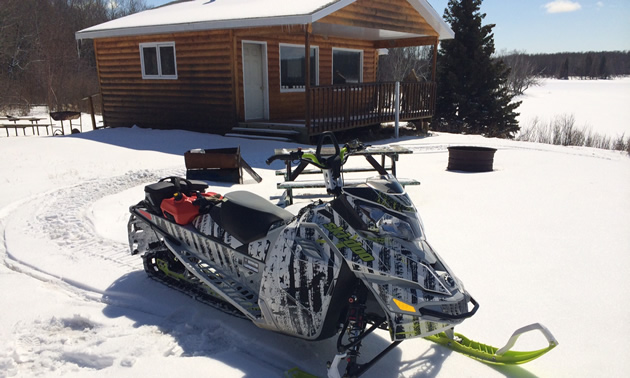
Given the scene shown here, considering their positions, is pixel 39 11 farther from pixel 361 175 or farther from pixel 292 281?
pixel 292 281

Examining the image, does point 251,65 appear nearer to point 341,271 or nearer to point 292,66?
point 292,66

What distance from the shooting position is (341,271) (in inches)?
87.0

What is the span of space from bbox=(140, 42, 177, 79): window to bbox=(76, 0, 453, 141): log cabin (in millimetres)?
27

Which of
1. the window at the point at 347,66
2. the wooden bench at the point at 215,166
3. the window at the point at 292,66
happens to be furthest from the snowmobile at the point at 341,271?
the window at the point at 347,66

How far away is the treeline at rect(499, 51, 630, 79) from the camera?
209 ft

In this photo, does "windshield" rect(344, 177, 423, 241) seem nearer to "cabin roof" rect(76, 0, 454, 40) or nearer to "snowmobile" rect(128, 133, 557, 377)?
"snowmobile" rect(128, 133, 557, 377)

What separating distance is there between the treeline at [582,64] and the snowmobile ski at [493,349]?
59.6 meters

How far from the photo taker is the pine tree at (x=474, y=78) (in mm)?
19672

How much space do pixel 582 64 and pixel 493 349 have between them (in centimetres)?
8517

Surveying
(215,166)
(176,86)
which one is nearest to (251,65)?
(176,86)

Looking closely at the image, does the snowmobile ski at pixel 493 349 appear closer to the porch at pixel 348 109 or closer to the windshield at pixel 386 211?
the windshield at pixel 386 211

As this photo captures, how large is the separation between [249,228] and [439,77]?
19.8 meters

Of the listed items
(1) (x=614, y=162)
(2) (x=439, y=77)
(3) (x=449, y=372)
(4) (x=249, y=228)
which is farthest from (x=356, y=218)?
(2) (x=439, y=77)

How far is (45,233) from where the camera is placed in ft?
14.6
